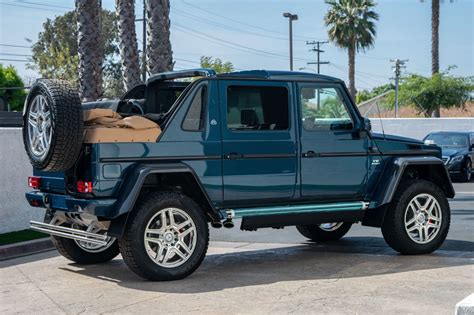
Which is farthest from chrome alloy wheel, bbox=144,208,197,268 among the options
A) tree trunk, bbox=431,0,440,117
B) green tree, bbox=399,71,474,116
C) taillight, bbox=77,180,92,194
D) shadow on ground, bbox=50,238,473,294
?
green tree, bbox=399,71,474,116

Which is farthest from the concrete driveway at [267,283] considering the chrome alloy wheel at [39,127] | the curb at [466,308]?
the curb at [466,308]

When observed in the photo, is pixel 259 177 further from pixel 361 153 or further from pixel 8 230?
pixel 8 230

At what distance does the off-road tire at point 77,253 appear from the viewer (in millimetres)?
8758

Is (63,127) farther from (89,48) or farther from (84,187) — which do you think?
(89,48)

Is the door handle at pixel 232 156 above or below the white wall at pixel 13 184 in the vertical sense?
above

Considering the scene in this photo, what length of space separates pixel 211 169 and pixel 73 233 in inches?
63.0

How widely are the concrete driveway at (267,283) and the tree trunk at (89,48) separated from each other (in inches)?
212

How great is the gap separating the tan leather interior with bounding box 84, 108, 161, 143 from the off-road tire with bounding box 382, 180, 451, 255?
3.16 meters

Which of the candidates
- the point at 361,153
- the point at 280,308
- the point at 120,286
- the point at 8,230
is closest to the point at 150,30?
the point at 8,230

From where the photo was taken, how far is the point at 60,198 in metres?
7.91

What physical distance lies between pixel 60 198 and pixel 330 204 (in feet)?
10.1

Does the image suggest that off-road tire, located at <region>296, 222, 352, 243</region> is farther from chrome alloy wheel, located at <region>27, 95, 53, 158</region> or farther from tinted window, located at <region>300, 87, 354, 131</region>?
chrome alloy wheel, located at <region>27, 95, 53, 158</region>

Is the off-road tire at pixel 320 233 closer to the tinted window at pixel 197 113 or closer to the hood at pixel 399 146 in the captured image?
the hood at pixel 399 146

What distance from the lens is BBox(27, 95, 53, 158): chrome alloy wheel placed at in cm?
769
